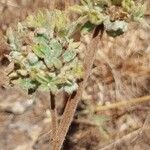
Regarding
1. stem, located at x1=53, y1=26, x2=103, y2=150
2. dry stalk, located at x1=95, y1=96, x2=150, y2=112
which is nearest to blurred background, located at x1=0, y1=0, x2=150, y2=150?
dry stalk, located at x1=95, y1=96, x2=150, y2=112

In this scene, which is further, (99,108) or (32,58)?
(99,108)

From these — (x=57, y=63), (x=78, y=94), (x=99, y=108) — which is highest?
(x=57, y=63)

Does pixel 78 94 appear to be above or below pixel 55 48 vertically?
below

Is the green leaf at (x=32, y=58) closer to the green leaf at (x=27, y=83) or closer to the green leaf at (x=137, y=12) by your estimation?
the green leaf at (x=27, y=83)

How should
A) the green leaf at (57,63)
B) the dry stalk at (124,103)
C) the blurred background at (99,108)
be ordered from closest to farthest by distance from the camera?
the green leaf at (57,63)
the blurred background at (99,108)
the dry stalk at (124,103)

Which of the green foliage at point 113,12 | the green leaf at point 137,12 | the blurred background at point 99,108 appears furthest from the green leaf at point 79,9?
the blurred background at point 99,108

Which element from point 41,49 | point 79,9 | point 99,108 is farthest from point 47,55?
point 99,108

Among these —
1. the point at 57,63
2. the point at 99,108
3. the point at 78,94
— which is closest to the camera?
the point at 57,63

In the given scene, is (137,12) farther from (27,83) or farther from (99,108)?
(99,108)
